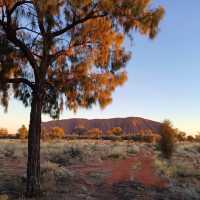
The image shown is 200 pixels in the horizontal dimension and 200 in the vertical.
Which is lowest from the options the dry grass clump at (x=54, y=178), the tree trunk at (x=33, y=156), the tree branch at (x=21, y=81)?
the dry grass clump at (x=54, y=178)

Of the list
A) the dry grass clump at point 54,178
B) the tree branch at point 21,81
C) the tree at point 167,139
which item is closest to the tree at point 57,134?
the tree at point 167,139

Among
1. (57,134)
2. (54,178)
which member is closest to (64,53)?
(54,178)

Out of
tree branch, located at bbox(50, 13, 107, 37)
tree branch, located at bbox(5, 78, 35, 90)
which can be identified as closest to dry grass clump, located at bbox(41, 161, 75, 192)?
tree branch, located at bbox(5, 78, 35, 90)

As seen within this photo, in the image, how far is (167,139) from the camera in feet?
101

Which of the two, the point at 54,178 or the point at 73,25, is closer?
the point at 73,25

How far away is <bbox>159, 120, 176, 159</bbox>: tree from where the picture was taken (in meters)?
30.0

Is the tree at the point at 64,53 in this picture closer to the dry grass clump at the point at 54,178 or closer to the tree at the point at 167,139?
the dry grass clump at the point at 54,178

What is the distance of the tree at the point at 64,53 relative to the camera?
12102mm

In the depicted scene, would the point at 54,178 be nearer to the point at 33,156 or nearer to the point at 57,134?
the point at 33,156

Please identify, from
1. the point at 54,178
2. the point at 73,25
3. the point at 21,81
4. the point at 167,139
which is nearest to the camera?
the point at 21,81

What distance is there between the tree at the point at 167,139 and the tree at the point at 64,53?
17.2m

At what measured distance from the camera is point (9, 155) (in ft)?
84.4

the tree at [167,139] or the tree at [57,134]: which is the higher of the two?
the tree at [57,134]

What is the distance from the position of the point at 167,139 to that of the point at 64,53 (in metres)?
19.5
